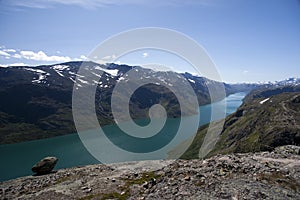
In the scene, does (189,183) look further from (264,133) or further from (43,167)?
(264,133)

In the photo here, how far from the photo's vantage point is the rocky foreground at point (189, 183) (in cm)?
2419

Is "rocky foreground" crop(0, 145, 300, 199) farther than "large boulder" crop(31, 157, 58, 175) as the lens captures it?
No

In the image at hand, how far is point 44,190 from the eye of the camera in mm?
33625

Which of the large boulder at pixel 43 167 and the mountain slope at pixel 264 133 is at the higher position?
the large boulder at pixel 43 167

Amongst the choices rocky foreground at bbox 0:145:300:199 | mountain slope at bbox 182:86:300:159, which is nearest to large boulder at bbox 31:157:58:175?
rocky foreground at bbox 0:145:300:199

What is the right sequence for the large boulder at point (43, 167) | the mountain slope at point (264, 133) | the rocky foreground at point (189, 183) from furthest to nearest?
1. the mountain slope at point (264, 133)
2. the large boulder at point (43, 167)
3. the rocky foreground at point (189, 183)

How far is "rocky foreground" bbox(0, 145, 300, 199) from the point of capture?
24188 mm

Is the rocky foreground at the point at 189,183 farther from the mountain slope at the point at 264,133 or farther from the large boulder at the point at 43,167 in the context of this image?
the mountain slope at the point at 264,133

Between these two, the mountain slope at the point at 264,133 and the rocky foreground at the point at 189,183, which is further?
the mountain slope at the point at 264,133

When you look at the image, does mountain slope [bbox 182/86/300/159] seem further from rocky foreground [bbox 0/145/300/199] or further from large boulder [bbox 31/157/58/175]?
large boulder [bbox 31/157/58/175]

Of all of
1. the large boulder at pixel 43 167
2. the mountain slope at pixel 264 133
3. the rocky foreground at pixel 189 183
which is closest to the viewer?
the rocky foreground at pixel 189 183

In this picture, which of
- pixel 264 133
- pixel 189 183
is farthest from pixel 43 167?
pixel 264 133

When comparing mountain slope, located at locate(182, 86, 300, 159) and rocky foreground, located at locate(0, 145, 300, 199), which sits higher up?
rocky foreground, located at locate(0, 145, 300, 199)

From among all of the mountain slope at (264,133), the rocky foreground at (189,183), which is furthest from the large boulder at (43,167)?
the mountain slope at (264,133)
